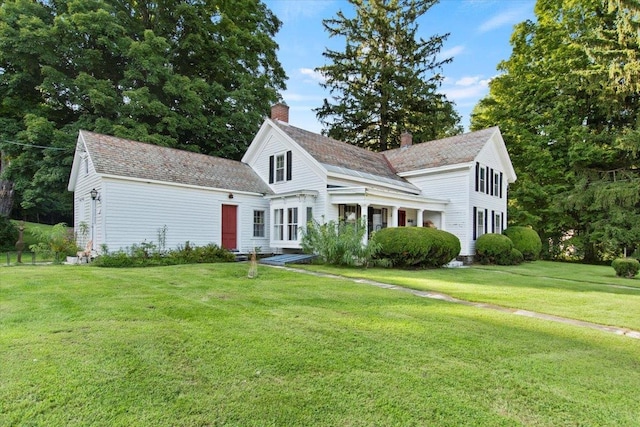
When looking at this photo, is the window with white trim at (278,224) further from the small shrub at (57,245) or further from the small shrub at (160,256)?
the small shrub at (57,245)

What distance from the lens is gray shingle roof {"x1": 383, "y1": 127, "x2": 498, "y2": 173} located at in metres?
17.9

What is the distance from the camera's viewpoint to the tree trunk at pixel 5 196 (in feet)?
66.7

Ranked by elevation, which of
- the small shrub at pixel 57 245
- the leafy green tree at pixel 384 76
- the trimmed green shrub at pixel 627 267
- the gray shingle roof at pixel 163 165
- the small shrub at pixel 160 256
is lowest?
the trimmed green shrub at pixel 627 267

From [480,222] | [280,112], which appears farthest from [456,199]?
[280,112]

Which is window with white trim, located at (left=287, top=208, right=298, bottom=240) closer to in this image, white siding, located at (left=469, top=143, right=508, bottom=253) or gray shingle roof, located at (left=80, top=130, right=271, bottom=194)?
gray shingle roof, located at (left=80, top=130, right=271, bottom=194)

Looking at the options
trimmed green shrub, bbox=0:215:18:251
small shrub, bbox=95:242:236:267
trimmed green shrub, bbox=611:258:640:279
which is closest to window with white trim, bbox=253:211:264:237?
small shrub, bbox=95:242:236:267

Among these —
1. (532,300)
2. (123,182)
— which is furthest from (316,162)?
(532,300)

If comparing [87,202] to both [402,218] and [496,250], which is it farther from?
[496,250]

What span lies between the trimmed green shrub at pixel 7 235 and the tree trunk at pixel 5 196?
361 cm

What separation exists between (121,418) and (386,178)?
16763mm

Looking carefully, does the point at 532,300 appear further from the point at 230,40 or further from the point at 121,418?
the point at 230,40

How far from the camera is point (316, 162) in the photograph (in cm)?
1506

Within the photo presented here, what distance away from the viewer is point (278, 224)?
16.2 meters

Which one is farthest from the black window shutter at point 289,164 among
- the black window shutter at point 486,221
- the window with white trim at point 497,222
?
the window with white trim at point 497,222
